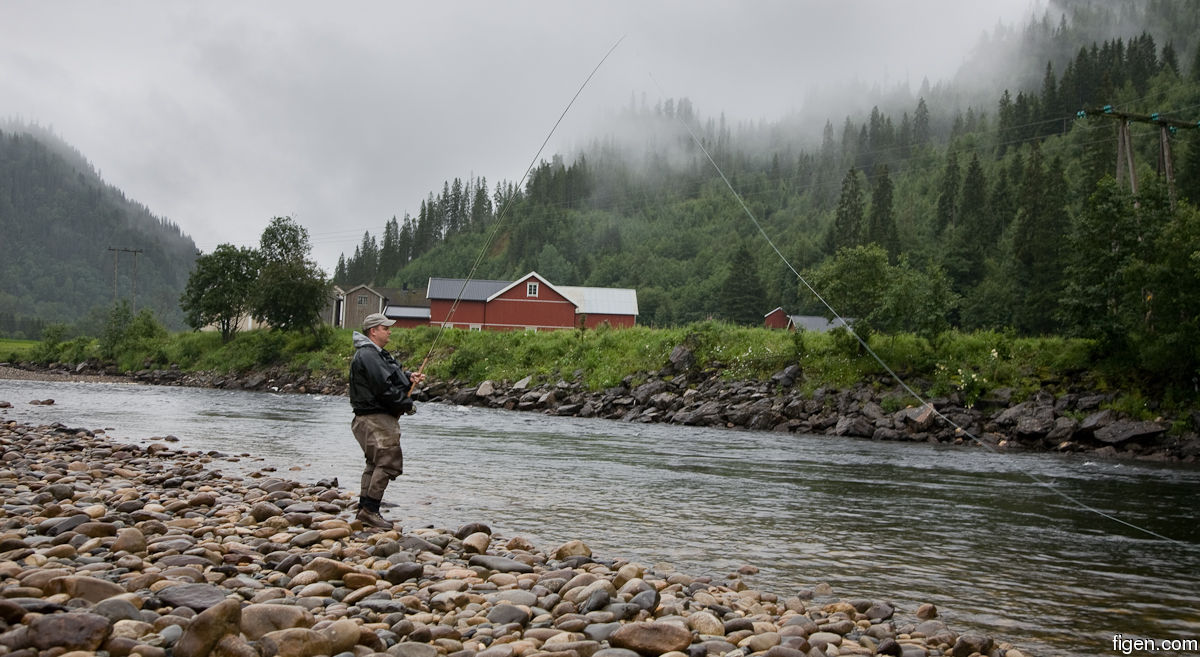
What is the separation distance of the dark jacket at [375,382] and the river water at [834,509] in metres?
1.48

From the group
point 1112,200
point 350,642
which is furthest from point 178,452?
point 1112,200

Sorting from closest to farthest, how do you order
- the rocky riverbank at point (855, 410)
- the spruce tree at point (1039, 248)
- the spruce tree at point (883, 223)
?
the rocky riverbank at point (855, 410), the spruce tree at point (1039, 248), the spruce tree at point (883, 223)

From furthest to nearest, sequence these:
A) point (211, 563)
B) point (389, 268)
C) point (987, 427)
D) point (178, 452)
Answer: point (389, 268)
point (987, 427)
point (178, 452)
point (211, 563)

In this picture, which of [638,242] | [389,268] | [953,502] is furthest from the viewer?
[389,268]

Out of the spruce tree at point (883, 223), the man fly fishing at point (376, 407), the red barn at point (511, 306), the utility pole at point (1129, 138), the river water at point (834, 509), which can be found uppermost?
the spruce tree at point (883, 223)

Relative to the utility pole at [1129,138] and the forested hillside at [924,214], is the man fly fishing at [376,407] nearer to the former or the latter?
the forested hillside at [924,214]

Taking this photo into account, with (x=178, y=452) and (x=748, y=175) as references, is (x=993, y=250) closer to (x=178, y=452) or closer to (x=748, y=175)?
(x=178, y=452)

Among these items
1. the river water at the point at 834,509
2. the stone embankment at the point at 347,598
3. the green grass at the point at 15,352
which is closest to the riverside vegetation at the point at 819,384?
the river water at the point at 834,509

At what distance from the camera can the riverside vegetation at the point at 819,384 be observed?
23141mm

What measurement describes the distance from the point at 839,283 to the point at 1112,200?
8583 millimetres

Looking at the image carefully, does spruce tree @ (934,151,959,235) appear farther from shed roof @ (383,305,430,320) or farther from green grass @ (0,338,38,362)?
green grass @ (0,338,38,362)

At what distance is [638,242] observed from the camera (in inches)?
5246

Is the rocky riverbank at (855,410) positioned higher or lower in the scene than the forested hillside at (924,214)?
lower

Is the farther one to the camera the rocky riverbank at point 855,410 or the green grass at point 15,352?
the green grass at point 15,352
